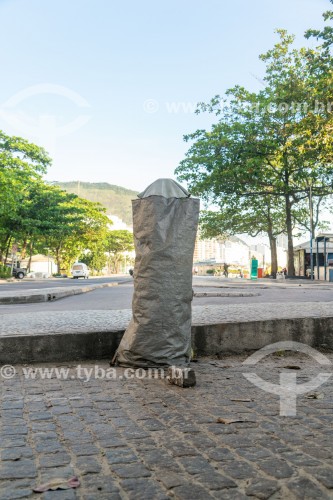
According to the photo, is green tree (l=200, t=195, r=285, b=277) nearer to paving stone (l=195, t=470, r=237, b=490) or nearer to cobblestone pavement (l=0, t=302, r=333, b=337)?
cobblestone pavement (l=0, t=302, r=333, b=337)

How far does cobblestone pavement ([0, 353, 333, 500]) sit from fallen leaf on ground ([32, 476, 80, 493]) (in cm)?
3

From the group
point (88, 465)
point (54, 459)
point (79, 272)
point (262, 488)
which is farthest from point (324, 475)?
point (79, 272)

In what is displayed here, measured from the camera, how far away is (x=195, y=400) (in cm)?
343

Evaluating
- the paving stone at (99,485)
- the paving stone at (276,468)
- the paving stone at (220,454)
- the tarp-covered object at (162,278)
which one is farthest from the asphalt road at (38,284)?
the paving stone at (276,468)

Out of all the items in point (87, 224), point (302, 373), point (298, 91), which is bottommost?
point (302, 373)

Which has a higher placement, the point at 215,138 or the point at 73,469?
the point at 215,138

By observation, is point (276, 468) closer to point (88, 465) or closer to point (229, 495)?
point (229, 495)

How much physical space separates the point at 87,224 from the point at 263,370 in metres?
50.9

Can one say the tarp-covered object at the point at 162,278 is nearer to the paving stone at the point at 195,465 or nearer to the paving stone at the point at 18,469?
the paving stone at the point at 195,465

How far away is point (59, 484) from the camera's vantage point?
2008mm

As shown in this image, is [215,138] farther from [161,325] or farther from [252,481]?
[252,481]

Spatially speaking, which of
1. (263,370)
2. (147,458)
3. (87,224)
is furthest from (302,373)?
(87,224)

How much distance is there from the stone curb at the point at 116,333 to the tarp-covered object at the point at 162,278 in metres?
0.79

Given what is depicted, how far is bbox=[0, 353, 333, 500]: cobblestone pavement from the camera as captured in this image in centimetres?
202
